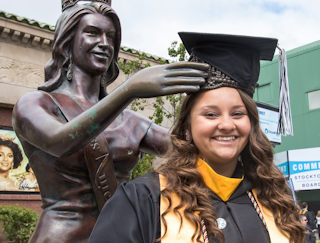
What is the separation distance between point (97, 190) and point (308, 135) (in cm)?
2483

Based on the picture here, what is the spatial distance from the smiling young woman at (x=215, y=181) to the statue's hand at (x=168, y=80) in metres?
0.10

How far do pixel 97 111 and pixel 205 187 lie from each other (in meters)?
0.59

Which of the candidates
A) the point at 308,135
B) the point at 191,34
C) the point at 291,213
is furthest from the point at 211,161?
the point at 308,135

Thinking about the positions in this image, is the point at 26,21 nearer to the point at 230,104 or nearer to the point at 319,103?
the point at 230,104

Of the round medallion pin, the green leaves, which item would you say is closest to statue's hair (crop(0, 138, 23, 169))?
the green leaves

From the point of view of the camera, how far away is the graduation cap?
6.28ft

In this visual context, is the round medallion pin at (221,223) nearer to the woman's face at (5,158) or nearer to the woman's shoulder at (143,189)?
the woman's shoulder at (143,189)

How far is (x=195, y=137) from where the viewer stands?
191 centimetres

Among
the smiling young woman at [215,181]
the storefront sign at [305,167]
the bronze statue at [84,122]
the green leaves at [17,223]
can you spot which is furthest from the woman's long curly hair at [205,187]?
the storefront sign at [305,167]

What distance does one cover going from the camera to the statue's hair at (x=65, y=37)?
7.55 feet

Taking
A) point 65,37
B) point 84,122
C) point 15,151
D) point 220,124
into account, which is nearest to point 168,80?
point 220,124

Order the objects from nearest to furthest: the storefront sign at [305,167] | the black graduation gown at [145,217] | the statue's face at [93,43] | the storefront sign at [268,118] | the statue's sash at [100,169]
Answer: the black graduation gown at [145,217] → the statue's sash at [100,169] → the statue's face at [93,43] → the storefront sign at [268,118] → the storefront sign at [305,167]

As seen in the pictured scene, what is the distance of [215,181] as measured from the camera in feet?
6.18

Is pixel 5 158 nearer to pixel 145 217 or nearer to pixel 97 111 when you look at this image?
pixel 97 111
